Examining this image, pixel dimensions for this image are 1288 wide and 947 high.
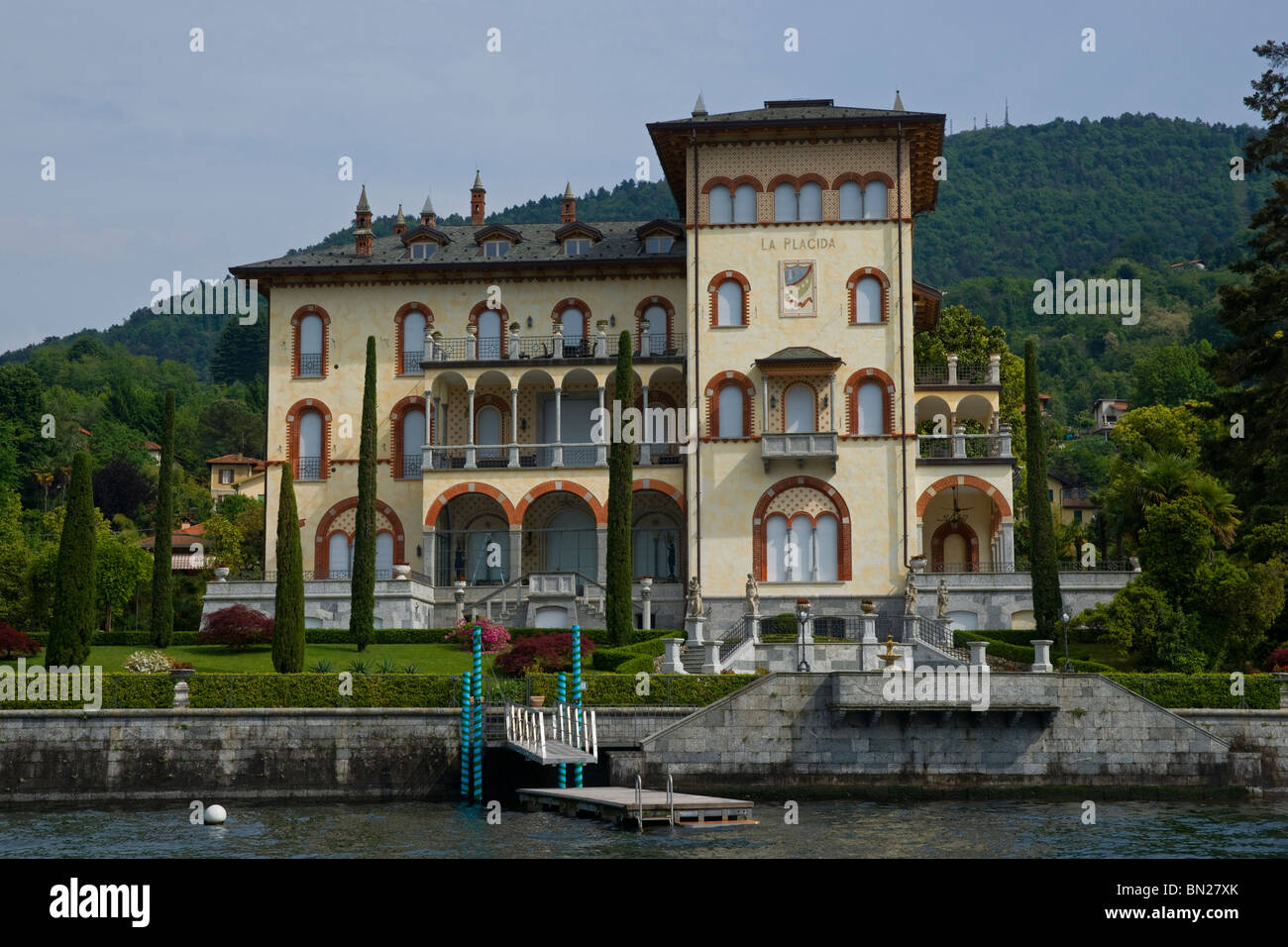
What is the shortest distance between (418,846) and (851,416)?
30.8 metres

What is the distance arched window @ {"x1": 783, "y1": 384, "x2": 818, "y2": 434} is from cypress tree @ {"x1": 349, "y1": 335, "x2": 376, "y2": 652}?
50.2 ft

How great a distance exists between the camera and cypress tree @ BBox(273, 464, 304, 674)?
1644 inches

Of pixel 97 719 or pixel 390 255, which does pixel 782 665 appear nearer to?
pixel 97 719

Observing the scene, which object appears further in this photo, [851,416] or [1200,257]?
[1200,257]

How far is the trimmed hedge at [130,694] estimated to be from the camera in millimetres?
38281

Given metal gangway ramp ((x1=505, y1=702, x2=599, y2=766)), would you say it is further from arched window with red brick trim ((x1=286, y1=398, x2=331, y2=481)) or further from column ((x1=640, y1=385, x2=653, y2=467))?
arched window with red brick trim ((x1=286, y1=398, x2=331, y2=481))

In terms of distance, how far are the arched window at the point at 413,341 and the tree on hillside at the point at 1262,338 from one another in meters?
30.7

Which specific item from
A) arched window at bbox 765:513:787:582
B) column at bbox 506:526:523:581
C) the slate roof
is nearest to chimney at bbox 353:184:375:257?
the slate roof

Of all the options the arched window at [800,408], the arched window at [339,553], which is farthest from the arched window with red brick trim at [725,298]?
the arched window at [339,553]

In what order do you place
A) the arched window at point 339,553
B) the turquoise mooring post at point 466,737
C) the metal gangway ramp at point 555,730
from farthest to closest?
the arched window at point 339,553 → the turquoise mooring post at point 466,737 → the metal gangway ramp at point 555,730

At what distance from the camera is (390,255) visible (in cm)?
6250

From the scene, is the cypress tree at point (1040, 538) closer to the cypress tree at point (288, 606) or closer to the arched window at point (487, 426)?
the arched window at point (487, 426)

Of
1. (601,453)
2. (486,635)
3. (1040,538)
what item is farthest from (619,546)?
(1040,538)
